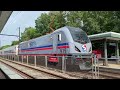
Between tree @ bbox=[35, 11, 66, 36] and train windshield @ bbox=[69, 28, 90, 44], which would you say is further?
tree @ bbox=[35, 11, 66, 36]

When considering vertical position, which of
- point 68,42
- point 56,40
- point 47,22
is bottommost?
point 68,42

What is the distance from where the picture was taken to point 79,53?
17.4m

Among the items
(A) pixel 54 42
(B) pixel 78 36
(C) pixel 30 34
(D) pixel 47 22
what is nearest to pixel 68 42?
(B) pixel 78 36

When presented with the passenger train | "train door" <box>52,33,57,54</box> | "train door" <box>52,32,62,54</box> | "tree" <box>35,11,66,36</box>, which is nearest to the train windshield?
the passenger train

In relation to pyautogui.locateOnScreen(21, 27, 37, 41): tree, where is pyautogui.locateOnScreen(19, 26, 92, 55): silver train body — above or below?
below

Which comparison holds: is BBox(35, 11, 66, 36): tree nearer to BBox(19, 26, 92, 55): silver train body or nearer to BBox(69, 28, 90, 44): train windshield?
BBox(19, 26, 92, 55): silver train body

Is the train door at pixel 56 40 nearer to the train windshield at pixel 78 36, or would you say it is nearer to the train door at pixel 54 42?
the train door at pixel 54 42

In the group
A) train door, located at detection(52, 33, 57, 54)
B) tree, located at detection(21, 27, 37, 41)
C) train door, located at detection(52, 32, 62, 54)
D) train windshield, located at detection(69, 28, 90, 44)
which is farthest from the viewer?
tree, located at detection(21, 27, 37, 41)

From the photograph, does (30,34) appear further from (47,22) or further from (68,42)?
(68,42)

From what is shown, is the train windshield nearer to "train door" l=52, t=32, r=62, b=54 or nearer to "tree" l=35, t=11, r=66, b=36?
"train door" l=52, t=32, r=62, b=54

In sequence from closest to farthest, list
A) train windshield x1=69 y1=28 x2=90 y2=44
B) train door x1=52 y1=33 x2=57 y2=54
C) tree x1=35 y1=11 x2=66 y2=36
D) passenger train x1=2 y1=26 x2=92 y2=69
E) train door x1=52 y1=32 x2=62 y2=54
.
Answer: passenger train x1=2 y1=26 x2=92 y2=69 < train windshield x1=69 y1=28 x2=90 y2=44 < train door x1=52 y1=32 x2=62 y2=54 < train door x1=52 y1=33 x2=57 y2=54 < tree x1=35 y1=11 x2=66 y2=36

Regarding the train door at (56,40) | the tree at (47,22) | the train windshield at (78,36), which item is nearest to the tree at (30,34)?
the tree at (47,22)
